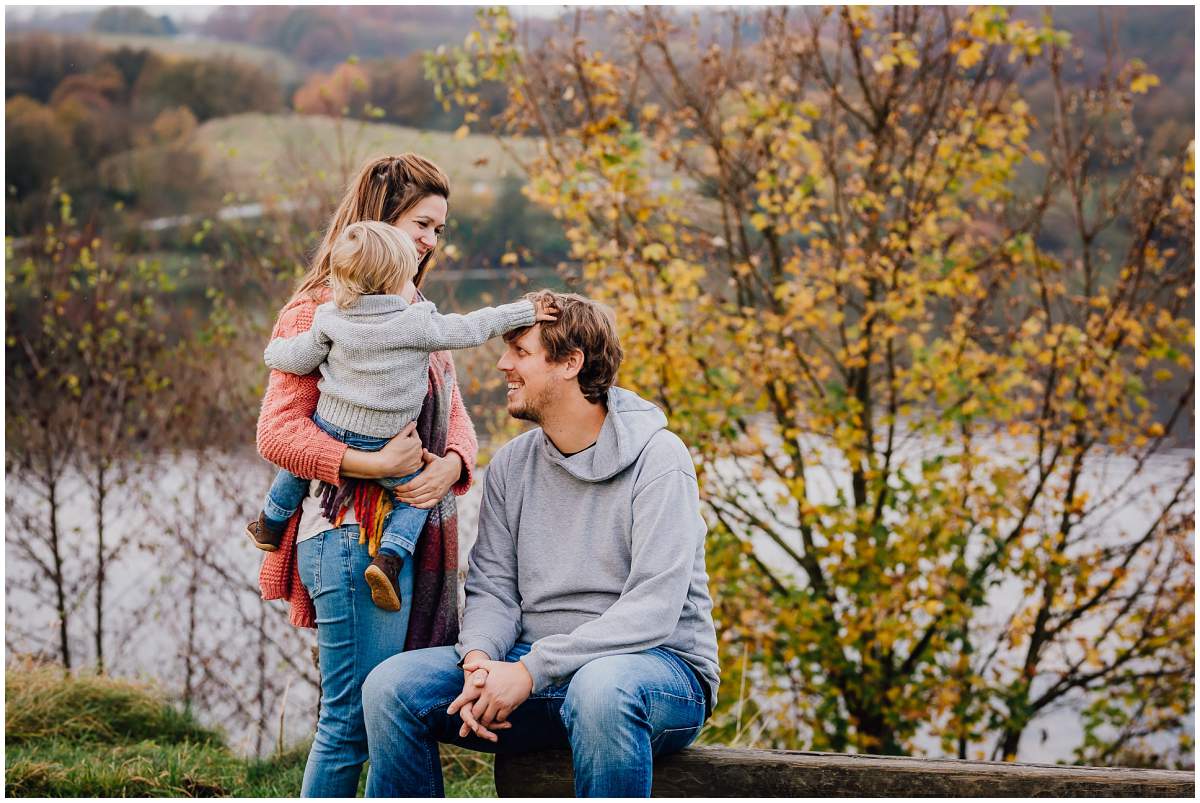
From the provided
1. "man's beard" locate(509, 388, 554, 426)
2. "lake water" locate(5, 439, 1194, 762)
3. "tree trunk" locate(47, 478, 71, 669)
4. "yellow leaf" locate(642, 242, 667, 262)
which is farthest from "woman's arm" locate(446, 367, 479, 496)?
"tree trunk" locate(47, 478, 71, 669)

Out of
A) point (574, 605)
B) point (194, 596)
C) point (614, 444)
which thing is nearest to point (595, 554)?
point (574, 605)

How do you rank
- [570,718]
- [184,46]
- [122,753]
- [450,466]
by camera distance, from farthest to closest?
1. [184,46]
2. [122,753]
3. [450,466]
4. [570,718]

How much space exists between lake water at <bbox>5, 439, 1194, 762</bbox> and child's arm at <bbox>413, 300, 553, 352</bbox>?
3363mm

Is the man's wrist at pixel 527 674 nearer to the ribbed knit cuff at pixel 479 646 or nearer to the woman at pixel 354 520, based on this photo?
the ribbed knit cuff at pixel 479 646

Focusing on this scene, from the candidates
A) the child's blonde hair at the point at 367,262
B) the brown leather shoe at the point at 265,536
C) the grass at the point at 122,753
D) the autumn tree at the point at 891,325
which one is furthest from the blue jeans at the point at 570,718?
the autumn tree at the point at 891,325

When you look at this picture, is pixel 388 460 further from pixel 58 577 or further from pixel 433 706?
pixel 58 577

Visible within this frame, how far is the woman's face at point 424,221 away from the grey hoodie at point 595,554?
18.4 inches

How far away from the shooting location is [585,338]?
2.24 metres

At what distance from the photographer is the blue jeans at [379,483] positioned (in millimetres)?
2072

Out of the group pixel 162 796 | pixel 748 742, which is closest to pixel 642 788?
pixel 162 796

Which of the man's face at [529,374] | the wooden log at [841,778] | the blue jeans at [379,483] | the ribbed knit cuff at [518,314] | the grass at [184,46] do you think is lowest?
the wooden log at [841,778]

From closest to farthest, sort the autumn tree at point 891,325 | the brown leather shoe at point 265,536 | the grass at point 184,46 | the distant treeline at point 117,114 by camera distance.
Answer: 1. the brown leather shoe at point 265,536
2. the autumn tree at point 891,325
3. the distant treeline at point 117,114
4. the grass at point 184,46

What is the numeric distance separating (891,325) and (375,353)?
116 inches

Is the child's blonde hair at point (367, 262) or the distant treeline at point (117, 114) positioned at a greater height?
the distant treeline at point (117, 114)
